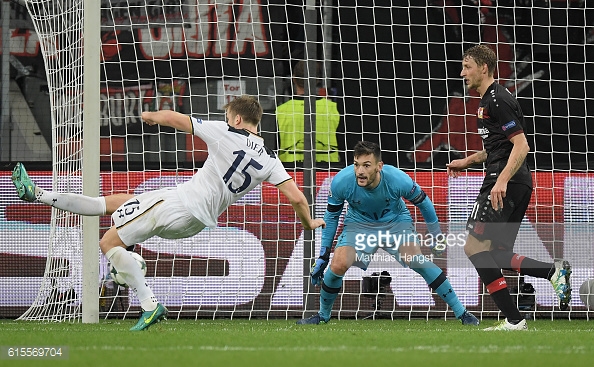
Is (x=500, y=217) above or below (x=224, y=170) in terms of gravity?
below

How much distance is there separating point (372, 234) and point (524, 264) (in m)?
1.53

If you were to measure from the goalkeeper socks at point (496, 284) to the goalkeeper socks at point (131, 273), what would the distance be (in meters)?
2.43

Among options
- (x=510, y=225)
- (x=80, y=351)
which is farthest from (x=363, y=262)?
(x=80, y=351)

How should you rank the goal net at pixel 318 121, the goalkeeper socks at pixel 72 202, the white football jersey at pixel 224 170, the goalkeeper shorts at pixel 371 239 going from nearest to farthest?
1. the white football jersey at pixel 224 170
2. the goalkeeper socks at pixel 72 202
3. the goalkeeper shorts at pixel 371 239
4. the goal net at pixel 318 121

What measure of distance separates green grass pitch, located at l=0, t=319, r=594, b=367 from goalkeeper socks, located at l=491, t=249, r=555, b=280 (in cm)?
45

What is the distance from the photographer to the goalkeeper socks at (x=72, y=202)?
23.9 ft

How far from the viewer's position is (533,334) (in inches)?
271

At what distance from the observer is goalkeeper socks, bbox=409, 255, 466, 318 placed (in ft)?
27.8

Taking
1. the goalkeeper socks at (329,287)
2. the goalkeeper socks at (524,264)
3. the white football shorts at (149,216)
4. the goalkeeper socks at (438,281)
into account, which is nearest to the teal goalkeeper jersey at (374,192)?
the goalkeeper socks at (438,281)

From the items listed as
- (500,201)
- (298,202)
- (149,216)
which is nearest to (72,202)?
(149,216)

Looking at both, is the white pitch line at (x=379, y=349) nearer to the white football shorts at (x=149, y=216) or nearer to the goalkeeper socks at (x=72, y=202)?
the white football shorts at (x=149, y=216)

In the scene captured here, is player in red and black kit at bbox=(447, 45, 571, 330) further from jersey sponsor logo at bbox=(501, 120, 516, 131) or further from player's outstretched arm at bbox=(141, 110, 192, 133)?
player's outstretched arm at bbox=(141, 110, 192, 133)

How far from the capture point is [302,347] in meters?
5.80

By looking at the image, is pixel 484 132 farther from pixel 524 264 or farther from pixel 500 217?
pixel 524 264
